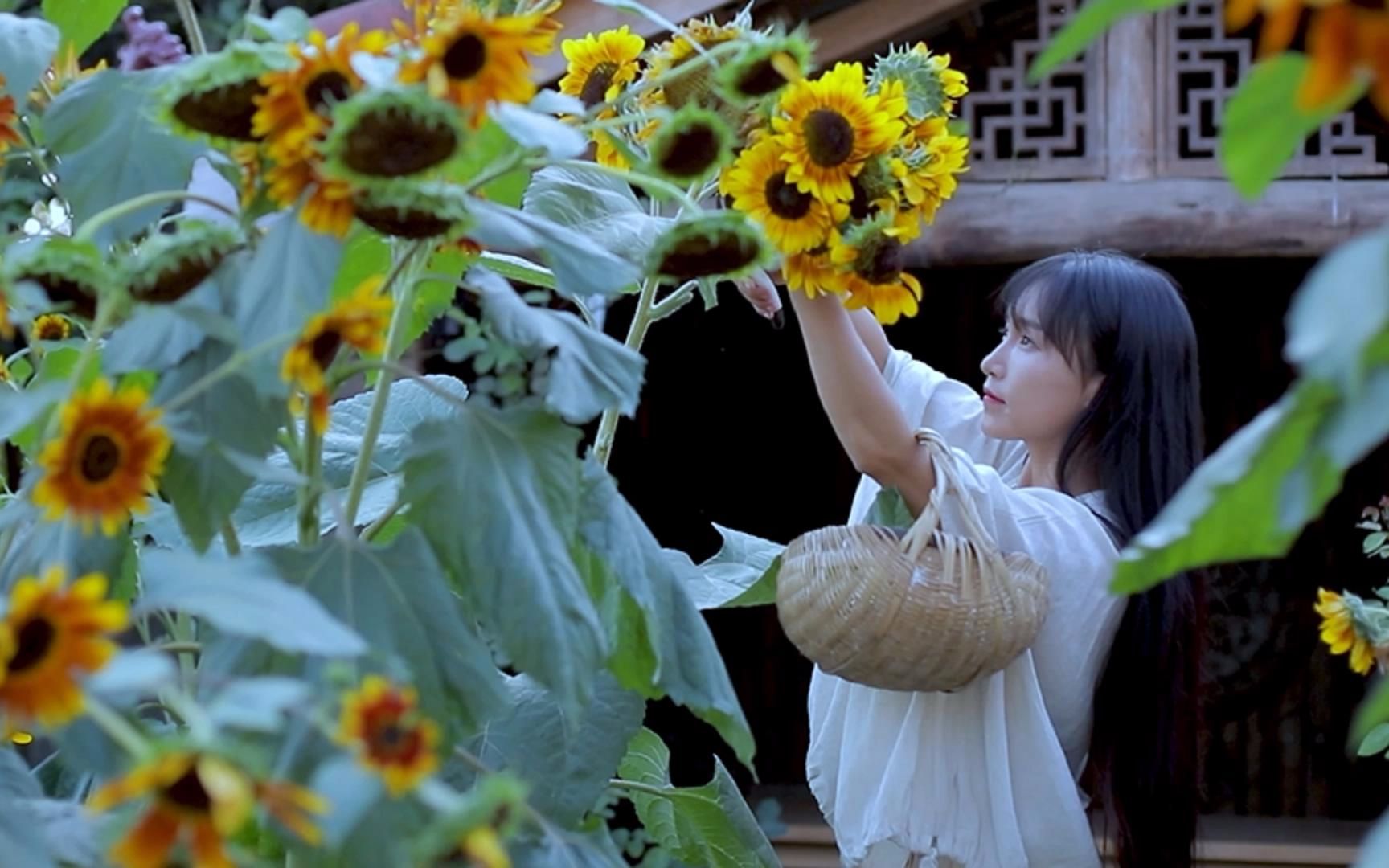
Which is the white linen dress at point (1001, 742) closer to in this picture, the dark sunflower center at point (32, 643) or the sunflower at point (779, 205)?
the sunflower at point (779, 205)

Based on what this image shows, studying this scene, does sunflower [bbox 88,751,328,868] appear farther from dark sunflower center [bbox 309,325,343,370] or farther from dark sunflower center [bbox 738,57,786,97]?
dark sunflower center [bbox 738,57,786,97]

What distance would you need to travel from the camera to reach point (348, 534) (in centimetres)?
93

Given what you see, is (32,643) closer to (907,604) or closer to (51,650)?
(51,650)

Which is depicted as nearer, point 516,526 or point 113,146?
point 516,526

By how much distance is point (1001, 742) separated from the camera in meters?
1.70

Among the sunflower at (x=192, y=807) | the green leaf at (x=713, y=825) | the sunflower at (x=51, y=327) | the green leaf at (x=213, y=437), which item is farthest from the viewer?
the green leaf at (x=713, y=825)

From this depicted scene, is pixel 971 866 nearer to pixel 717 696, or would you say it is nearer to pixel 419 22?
pixel 717 696

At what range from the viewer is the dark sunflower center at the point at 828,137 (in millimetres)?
1169

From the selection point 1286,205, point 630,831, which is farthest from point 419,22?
point 630,831

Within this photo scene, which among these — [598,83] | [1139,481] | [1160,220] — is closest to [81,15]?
[598,83]

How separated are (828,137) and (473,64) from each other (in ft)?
1.33

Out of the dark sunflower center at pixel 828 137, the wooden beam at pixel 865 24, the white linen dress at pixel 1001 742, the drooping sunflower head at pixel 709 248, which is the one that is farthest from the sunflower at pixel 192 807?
the wooden beam at pixel 865 24

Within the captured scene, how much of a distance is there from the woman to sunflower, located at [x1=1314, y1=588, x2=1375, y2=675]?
26 cm

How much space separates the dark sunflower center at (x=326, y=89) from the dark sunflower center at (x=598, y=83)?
1.76ft
